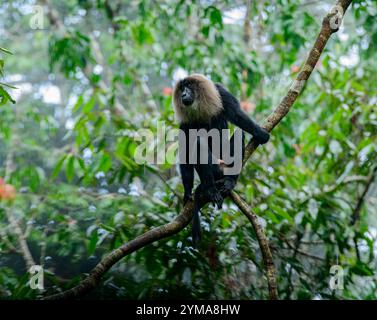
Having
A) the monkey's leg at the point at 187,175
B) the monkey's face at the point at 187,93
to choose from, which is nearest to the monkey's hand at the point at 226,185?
the monkey's leg at the point at 187,175

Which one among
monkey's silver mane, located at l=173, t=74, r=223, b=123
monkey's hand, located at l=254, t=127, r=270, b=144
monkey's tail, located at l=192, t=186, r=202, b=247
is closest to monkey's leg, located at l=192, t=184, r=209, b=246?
monkey's tail, located at l=192, t=186, r=202, b=247

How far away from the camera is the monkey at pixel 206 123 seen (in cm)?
414

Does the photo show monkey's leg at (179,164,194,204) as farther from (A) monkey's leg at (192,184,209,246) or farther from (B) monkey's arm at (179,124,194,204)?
(A) monkey's leg at (192,184,209,246)

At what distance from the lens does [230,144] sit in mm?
4453

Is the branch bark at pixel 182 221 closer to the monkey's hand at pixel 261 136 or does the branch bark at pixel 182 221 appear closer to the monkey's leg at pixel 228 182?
the monkey's hand at pixel 261 136

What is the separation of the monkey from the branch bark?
1.04ft

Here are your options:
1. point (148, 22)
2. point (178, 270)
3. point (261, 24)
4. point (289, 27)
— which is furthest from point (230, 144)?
point (261, 24)

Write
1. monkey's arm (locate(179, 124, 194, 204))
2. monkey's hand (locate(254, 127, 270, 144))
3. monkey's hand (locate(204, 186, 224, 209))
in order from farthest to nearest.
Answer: monkey's arm (locate(179, 124, 194, 204)), monkey's hand (locate(204, 186, 224, 209)), monkey's hand (locate(254, 127, 270, 144))

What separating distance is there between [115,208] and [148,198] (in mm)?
477

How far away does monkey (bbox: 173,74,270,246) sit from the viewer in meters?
4.14

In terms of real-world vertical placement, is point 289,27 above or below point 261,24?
below

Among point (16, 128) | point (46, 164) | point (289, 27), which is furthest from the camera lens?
point (46, 164)

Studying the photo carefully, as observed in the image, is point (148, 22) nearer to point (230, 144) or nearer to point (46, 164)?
point (230, 144)

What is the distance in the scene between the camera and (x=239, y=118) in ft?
14.3
